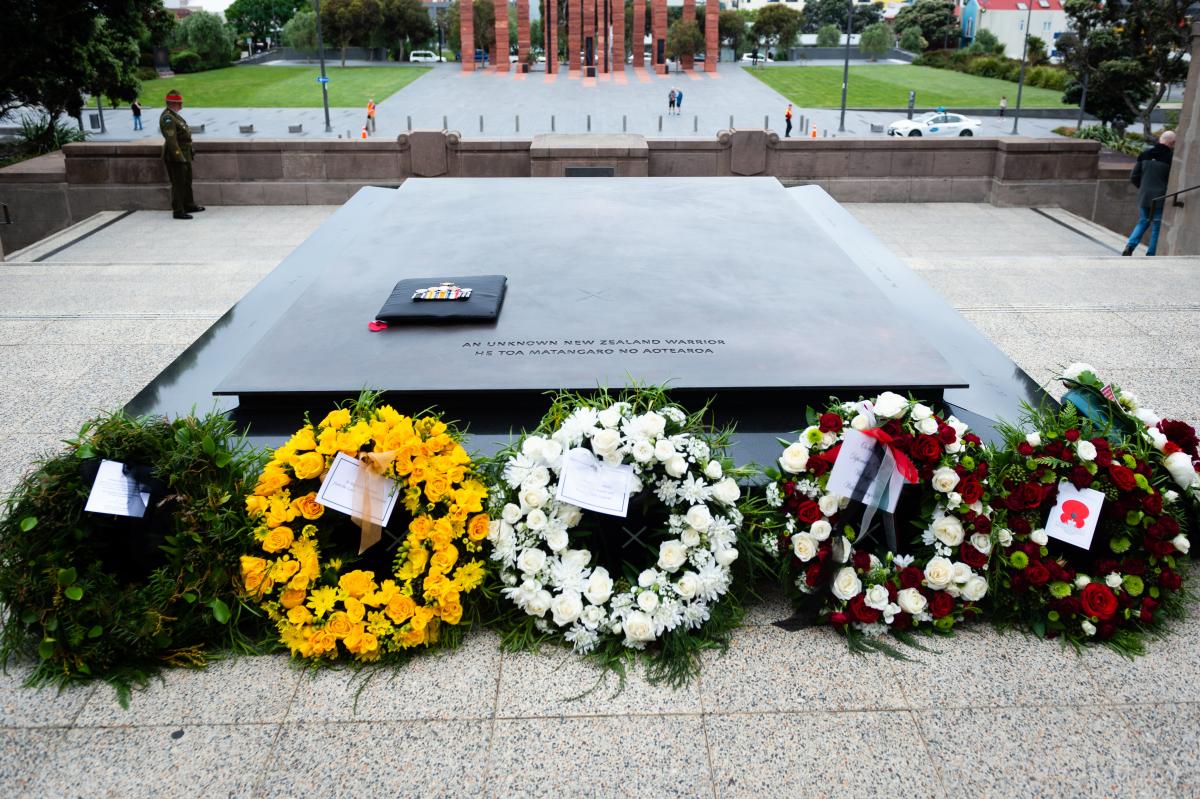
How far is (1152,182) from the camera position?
37.1 ft

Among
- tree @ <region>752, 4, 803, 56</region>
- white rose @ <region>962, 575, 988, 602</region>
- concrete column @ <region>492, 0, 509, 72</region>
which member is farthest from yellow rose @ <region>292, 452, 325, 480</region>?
tree @ <region>752, 4, 803, 56</region>

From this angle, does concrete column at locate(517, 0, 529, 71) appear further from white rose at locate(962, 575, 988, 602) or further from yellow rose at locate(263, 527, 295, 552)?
white rose at locate(962, 575, 988, 602)

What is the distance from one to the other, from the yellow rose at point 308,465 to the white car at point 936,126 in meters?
31.4

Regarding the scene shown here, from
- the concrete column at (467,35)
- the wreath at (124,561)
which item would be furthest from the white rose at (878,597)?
the concrete column at (467,35)

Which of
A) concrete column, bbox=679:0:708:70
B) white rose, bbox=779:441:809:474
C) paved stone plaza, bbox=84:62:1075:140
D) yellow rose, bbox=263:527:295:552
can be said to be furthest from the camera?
concrete column, bbox=679:0:708:70

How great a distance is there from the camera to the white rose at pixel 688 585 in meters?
3.63

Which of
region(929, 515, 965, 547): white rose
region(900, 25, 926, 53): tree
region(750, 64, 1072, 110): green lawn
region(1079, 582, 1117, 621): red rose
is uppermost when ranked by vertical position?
region(900, 25, 926, 53): tree

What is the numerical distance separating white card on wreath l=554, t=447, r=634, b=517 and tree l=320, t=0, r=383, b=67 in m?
64.9

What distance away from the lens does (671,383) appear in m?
4.50

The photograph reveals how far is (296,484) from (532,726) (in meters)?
1.28

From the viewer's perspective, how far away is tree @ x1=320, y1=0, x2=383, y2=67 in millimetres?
62406

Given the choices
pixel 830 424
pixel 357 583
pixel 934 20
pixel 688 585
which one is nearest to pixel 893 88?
pixel 934 20

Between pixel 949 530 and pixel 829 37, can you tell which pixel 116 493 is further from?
pixel 829 37

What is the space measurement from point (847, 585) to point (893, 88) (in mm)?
52124
